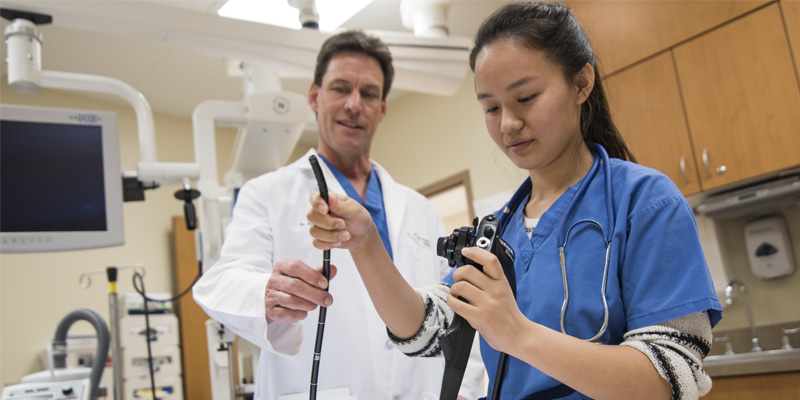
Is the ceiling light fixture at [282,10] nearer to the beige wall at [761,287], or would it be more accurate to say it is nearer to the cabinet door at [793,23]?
the cabinet door at [793,23]

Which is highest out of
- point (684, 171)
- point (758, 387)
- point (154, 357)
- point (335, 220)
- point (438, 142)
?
point (438, 142)

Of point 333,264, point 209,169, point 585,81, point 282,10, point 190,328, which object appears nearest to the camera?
point 585,81

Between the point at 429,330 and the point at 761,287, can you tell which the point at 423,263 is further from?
the point at 761,287

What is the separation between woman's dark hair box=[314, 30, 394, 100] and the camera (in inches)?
67.7

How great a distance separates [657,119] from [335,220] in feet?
7.76

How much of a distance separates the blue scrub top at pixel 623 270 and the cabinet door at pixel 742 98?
1994 mm

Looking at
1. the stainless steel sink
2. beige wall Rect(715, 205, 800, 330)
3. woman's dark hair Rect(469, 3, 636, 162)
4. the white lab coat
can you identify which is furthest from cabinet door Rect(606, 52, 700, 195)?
woman's dark hair Rect(469, 3, 636, 162)

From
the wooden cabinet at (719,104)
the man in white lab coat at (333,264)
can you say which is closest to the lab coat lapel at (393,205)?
the man in white lab coat at (333,264)

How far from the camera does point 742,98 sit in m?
2.54

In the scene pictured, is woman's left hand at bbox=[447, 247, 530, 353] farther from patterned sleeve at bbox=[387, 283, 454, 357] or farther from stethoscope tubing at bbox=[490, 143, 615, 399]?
patterned sleeve at bbox=[387, 283, 454, 357]

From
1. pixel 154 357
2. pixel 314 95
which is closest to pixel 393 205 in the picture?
pixel 314 95

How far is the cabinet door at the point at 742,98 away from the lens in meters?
2.43

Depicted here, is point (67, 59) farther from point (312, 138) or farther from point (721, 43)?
point (721, 43)

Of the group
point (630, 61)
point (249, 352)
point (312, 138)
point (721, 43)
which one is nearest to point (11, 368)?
point (249, 352)
